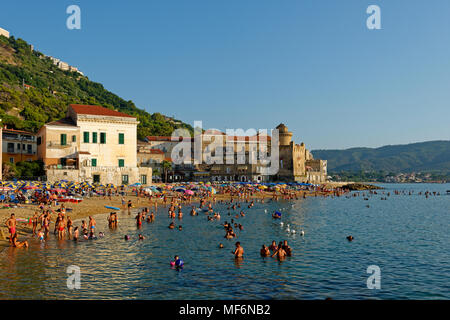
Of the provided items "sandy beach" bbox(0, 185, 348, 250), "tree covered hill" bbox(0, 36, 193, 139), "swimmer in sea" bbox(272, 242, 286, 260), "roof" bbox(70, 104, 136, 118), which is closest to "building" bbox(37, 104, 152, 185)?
"roof" bbox(70, 104, 136, 118)

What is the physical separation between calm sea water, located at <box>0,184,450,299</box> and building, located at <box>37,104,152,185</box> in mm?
22662

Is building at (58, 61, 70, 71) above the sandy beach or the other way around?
above

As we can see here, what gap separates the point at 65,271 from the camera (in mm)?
15281

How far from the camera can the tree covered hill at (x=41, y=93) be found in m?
78.2

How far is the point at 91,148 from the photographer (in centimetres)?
5094

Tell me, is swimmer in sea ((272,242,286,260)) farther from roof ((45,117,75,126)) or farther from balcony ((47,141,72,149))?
roof ((45,117,75,126))

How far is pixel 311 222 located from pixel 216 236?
43.2ft

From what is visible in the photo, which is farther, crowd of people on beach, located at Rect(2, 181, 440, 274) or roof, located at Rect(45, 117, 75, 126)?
roof, located at Rect(45, 117, 75, 126)

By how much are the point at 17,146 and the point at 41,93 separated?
174 feet

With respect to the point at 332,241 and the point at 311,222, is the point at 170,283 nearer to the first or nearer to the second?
the point at 332,241

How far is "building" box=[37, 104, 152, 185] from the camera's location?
4853cm

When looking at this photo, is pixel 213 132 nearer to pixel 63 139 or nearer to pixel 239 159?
pixel 239 159

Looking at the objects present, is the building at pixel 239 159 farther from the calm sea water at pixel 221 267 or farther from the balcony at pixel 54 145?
the calm sea water at pixel 221 267
